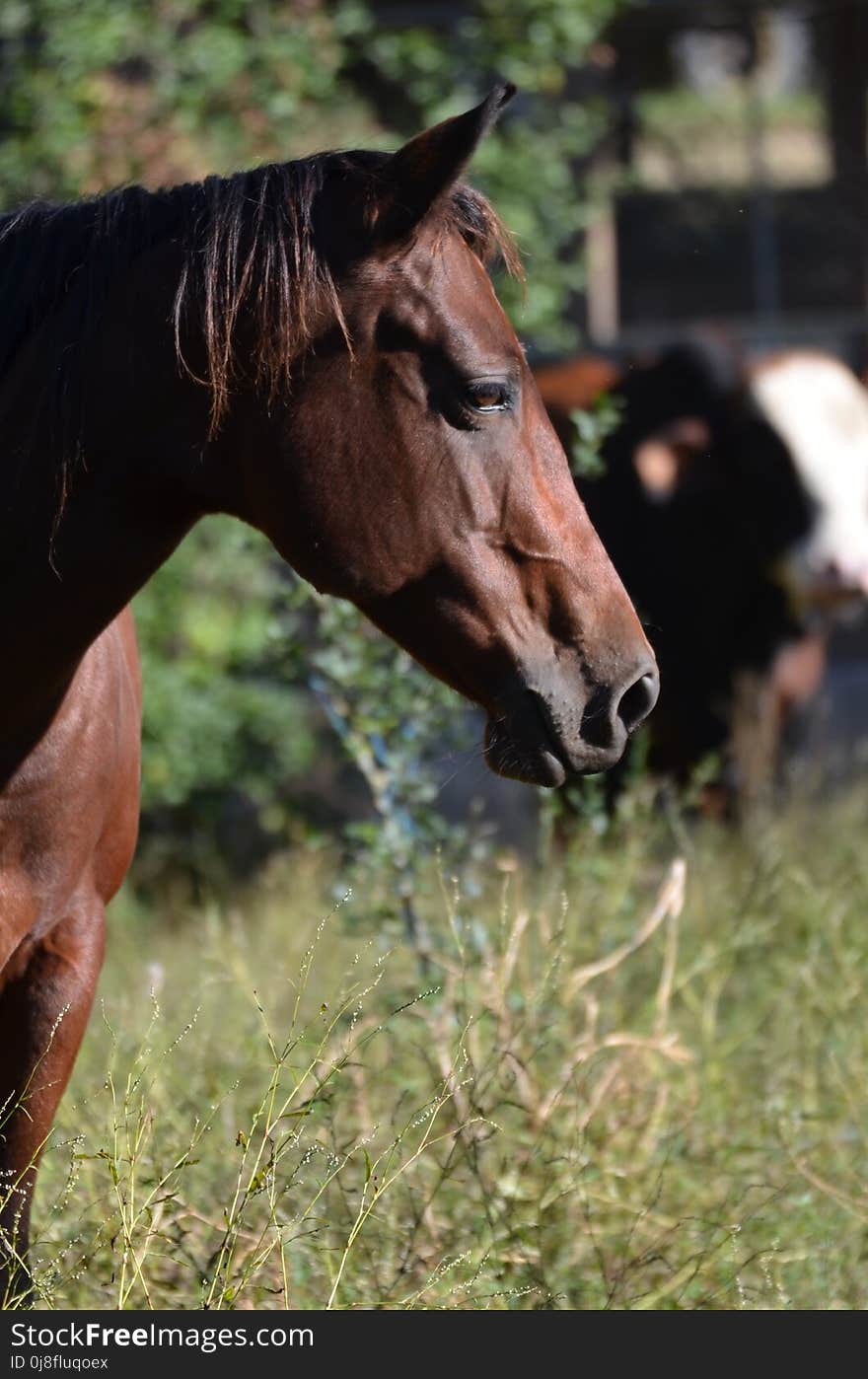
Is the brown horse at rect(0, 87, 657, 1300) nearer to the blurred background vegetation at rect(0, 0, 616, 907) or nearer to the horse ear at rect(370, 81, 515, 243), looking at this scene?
the horse ear at rect(370, 81, 515, 243)

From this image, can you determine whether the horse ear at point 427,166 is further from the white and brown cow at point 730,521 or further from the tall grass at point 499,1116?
the white and brown cow at point 730,521

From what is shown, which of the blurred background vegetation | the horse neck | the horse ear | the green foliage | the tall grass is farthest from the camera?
the blurred background vegetation

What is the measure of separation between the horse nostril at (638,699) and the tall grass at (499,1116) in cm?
44

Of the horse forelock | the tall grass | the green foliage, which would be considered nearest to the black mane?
the horse forelock

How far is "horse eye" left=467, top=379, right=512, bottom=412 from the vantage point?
2020 mm

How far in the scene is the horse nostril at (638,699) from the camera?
205cm

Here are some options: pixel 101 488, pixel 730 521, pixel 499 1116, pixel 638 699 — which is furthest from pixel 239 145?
pixel 638 699

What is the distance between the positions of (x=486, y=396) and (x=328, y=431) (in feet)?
0.64

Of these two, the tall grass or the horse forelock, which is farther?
the tall grass

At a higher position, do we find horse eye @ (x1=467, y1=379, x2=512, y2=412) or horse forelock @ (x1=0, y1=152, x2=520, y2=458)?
horse forelock @ (x1=0, y1=152, x2=520, y2=458)

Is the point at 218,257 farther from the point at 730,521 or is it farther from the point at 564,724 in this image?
the point at 730,521

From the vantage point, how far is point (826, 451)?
5570 millimetres

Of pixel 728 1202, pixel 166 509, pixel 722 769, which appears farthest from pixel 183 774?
pixel 166 509

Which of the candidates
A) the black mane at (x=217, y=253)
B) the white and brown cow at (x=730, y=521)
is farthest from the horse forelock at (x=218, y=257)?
the white and brown cow at (x=730, y=521)
